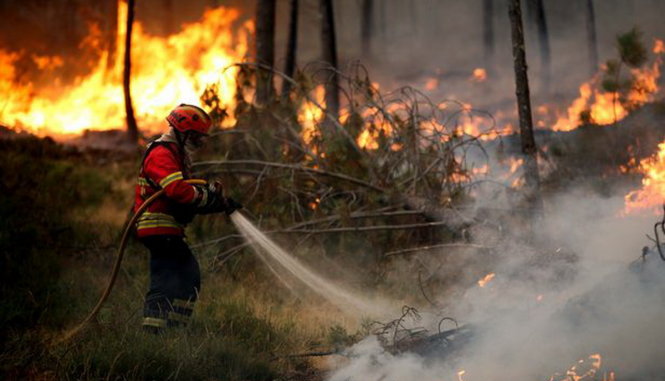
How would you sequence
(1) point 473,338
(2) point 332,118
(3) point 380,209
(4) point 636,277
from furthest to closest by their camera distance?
(2) point 332,118 → (3) point 380,209 → (1) point 473,338 → (4) point 636,277

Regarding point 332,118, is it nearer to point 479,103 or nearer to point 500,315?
point 500,315

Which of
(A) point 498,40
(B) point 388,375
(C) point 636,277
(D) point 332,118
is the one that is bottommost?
(B) point 388,375

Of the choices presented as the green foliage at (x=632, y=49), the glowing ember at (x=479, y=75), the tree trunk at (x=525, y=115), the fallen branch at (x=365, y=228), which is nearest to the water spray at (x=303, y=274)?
the fallen branch at (x=365, y=228)

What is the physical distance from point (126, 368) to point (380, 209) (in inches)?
137

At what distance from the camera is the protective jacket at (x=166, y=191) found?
4027 mm

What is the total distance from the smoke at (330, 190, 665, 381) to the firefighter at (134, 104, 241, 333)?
1.31 m

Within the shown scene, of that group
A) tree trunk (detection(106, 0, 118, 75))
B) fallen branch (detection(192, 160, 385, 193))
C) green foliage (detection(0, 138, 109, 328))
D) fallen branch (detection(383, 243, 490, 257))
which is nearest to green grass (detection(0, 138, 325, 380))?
green foliage (detection(0, 138, 109, 328))

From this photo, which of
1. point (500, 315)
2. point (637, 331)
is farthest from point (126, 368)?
point (637, 331)

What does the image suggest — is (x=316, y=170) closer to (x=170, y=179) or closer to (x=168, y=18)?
(x=170, y=179)

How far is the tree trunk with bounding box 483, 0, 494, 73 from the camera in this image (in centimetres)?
2380

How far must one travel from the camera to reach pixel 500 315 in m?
3.96

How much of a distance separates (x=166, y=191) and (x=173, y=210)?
1.19 feet

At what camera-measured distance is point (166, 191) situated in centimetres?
402

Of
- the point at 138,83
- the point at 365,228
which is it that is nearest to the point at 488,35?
the point at 138,83
